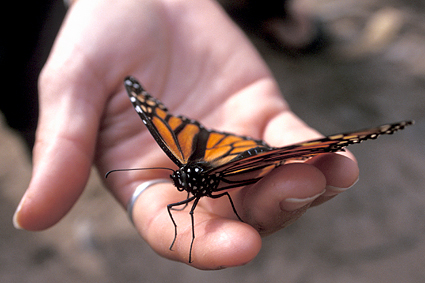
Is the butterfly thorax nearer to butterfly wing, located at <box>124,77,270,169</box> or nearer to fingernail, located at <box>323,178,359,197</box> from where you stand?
butterfly wing, located at <box>124,77,270,169</box>

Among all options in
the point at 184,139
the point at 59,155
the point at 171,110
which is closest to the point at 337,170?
the point at 184,139

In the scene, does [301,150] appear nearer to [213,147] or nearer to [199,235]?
[199,235]

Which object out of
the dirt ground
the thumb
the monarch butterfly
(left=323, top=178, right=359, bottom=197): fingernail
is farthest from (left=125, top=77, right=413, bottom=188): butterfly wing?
the dirt ground

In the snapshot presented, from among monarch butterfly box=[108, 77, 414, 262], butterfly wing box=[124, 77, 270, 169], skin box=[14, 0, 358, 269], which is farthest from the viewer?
butterfly wing box=[124, 77, 270, 169]

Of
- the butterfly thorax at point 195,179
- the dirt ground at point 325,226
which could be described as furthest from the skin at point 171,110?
the dirt ground at point 325,226

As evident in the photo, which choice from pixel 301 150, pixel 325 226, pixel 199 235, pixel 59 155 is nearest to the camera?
pixel 301 150

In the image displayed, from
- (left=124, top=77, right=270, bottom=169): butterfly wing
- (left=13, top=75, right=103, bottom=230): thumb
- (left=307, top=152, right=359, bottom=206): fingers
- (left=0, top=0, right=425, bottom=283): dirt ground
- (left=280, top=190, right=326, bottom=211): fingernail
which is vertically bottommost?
(left=0, top=0, right=425, bottom=283): dirt ground

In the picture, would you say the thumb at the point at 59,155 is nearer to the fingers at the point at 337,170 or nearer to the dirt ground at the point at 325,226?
the fingers at the point at 337,170
